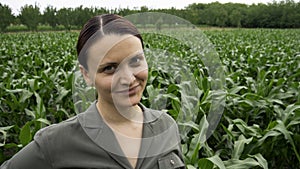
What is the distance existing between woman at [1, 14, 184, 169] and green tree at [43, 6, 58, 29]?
45371 millimetres

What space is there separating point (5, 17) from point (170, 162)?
40581 mm

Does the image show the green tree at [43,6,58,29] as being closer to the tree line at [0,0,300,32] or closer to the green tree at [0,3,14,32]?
the tree line at [0,0,300,32]

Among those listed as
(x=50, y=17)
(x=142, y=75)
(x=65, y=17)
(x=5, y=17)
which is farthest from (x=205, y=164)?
(x=50, y=17)

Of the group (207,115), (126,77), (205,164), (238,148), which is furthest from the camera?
(207,115)

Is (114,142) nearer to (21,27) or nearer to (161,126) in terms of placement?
(161,126)

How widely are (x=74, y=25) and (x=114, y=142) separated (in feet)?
145

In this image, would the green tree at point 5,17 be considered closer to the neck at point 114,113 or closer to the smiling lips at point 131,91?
the neck at point 114,113

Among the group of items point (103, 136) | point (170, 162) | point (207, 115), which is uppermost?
point (103, 136)

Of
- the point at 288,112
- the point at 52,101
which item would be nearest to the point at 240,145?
the point at 288,112

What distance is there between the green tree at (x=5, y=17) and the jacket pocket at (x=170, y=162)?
1583 inches

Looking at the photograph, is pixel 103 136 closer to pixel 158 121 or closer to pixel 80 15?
pixel 158 121

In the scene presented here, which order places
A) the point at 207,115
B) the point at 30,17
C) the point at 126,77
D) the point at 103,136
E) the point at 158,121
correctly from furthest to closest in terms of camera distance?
the point at 30,17 → the point at 207,115 → the point at 158,121 → the point at 103,136 → the point at 126,77

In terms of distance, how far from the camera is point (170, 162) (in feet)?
4.03

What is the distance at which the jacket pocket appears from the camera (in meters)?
1.20
